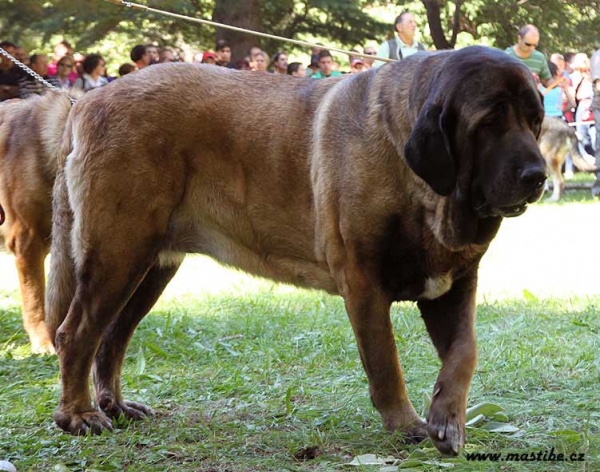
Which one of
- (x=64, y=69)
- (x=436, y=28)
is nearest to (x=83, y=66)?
(x=64, y=69)

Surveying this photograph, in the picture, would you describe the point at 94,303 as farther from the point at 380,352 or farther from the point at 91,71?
the point at 91,71

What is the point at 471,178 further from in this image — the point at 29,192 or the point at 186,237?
the point at 29,192

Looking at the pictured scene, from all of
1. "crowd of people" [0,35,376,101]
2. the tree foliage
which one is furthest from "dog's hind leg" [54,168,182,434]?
the tree foliage

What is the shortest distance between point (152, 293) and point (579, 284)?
4252 millimetres

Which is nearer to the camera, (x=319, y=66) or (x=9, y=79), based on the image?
(x=9, y=79)

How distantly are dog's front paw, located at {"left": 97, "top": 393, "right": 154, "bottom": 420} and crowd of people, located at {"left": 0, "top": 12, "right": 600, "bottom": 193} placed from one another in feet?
9.56

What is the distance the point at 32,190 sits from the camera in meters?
6.27

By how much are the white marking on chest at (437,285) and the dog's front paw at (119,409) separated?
1576 millimetres

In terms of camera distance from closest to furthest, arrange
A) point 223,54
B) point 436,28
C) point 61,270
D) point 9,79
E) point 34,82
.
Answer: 1. point 61,270
2. point 34,82
3. point 9,79
4. point 223,54
5. point 436,28

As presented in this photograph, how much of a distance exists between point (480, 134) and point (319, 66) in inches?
415

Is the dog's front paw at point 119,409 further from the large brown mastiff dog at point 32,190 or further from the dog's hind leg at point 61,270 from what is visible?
the large brown mastiff dog at point 32,190

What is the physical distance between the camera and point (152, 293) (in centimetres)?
477

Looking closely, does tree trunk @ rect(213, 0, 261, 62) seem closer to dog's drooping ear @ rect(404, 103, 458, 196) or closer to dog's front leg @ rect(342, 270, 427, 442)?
dog's front leg @ rect(342, 270, 427, 442)

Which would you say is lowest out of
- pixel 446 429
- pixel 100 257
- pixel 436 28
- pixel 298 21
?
pixel 436 28
